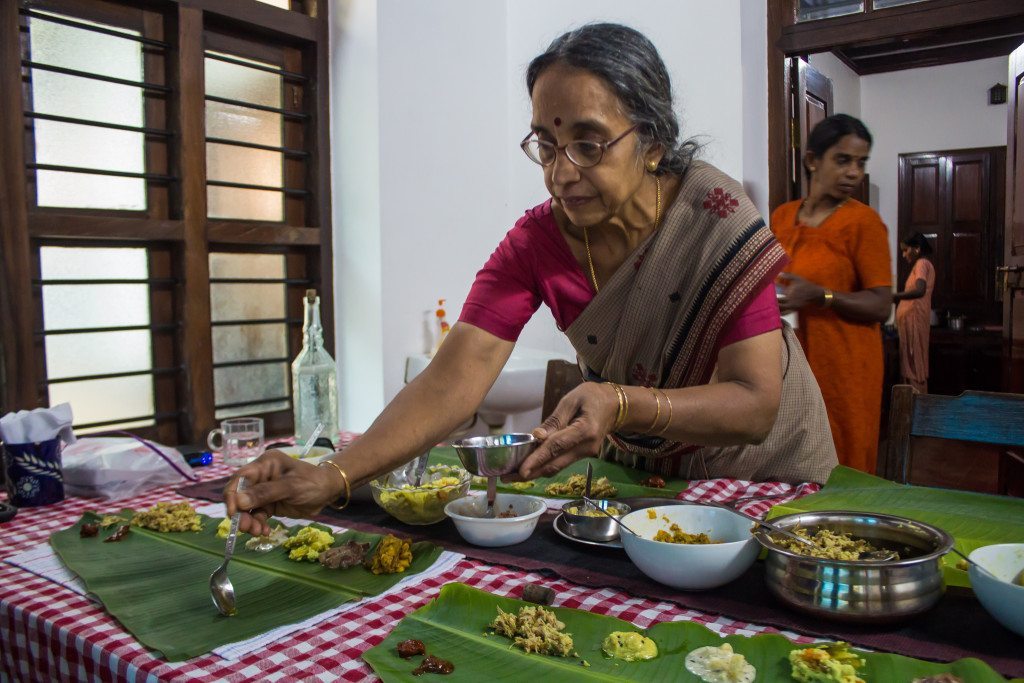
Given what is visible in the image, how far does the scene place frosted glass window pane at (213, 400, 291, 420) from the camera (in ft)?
10.3

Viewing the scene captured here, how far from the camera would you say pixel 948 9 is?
333 centimetres

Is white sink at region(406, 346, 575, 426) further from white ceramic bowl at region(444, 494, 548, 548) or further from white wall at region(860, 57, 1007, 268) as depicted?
white wall at region(860, 57, 1007, 268)

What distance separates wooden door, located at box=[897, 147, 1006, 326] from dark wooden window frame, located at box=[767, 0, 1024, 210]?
5.45 meters

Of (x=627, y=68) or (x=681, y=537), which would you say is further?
(x=627, y=68)

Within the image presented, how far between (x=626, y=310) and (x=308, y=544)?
745 mm

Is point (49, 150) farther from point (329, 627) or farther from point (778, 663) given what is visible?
point (778, 663)

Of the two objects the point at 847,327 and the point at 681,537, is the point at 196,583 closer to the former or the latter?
the point at 681,537

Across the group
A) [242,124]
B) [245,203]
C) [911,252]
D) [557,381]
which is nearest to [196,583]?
[557,381]

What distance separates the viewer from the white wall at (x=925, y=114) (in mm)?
8086

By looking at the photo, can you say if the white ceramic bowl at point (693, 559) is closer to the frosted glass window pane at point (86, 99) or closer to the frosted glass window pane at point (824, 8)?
the frosted glass window pane at point (86, 99)

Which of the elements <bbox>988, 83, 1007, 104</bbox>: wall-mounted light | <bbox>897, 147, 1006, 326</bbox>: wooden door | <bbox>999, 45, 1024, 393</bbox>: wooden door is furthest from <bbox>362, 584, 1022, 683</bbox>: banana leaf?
<bbox>988, 83, 1007, 104</bbox>: wall-mounted light

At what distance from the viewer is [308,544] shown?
1303 mm

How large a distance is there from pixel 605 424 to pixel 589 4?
10.7ft

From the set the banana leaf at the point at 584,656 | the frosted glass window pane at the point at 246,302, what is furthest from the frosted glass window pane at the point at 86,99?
the banana leaf at the point at 584,656
